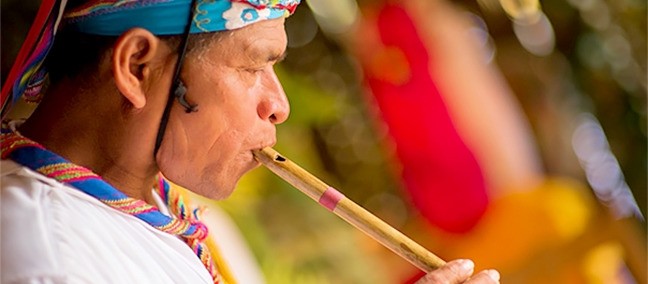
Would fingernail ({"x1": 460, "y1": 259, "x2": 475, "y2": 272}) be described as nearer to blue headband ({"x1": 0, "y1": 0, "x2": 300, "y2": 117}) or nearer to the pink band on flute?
the pink band on flute

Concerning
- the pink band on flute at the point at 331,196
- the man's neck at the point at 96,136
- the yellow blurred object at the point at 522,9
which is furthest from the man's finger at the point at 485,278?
the yellow blurred object at the point at 522,9

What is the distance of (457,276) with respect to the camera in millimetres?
1029

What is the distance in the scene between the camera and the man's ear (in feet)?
3.12

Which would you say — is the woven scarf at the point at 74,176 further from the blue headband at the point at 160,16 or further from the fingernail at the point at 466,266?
the fingernail at the point at 466,266

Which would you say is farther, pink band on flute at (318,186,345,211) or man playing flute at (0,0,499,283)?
pink band on flute at (318,186,345,211)

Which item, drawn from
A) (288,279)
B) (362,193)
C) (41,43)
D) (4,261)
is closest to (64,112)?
(41,43)

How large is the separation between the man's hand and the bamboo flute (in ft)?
0.07

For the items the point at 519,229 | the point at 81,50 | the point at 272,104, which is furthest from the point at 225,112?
the point at 519,229

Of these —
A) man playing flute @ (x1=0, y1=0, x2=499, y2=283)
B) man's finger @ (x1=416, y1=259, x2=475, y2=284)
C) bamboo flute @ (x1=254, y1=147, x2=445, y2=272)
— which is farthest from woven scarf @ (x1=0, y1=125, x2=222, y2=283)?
man's finger @ (x1=416, y1=259, x2=475, y2=284)

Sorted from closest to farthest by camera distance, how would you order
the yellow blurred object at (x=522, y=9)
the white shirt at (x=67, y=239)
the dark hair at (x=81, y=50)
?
1. the white shirt at (x=67, y=239)
2. the dark hair at (x=81, y=50)
3. the yellow blurred object at (x=522, y=9)

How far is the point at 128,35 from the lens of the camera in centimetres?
95

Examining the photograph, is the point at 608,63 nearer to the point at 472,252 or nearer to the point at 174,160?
the point at 472,252

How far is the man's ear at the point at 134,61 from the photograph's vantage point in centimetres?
95

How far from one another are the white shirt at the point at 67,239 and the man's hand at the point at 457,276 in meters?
0.27
